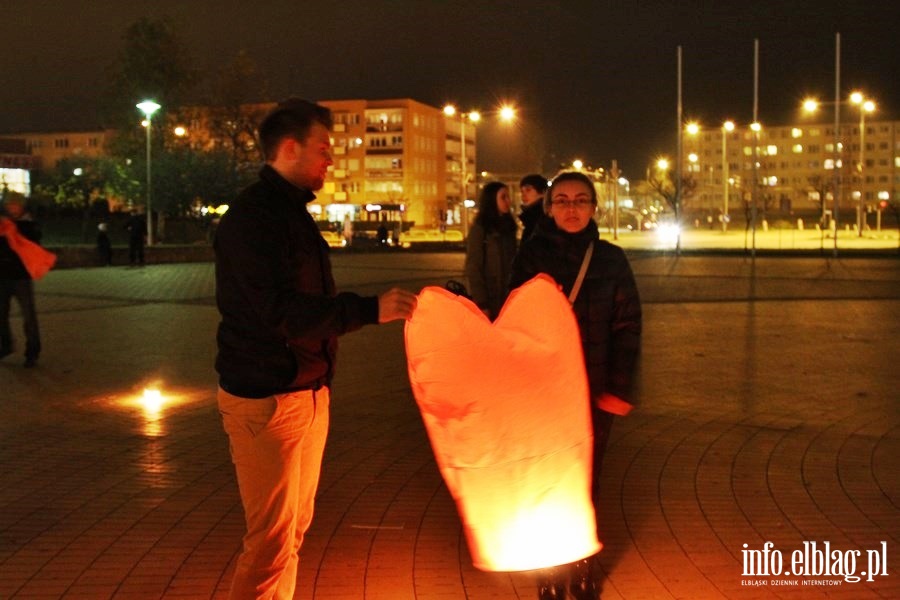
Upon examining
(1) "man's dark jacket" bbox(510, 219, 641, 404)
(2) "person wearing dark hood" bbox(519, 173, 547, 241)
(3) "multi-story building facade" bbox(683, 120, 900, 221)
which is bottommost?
(1) "man's dark jacket" bbox(510, 219, 641, 404)

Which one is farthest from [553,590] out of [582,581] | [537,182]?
[537,182]

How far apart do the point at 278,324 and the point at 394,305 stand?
42cm

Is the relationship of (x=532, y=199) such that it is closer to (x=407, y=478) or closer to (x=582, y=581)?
(x=407, y=478)

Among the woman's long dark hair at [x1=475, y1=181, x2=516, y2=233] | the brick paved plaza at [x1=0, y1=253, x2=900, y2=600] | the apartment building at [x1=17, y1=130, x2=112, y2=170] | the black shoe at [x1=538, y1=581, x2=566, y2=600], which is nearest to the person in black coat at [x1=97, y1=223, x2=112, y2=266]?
the brick paved plaza at [x1=0, y1=253, x2=900, y2=600]

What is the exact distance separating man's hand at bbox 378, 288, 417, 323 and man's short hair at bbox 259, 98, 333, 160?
660 millimetres

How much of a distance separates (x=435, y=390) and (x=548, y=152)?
75.4 metres

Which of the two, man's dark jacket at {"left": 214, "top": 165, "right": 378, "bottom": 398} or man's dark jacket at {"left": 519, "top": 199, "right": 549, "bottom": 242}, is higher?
man's dark jacket at {"left": 519, "top": 199, "right": 549, "bottom": 242}

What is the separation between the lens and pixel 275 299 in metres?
3.58

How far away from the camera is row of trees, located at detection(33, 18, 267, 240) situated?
2435 inches

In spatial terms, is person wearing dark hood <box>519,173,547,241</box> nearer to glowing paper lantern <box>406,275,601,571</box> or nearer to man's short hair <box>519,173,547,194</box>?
man's short hair <box>519,173,547,194</box>

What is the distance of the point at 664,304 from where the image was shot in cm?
2091

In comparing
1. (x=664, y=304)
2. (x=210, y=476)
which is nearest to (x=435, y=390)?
(x=210, y=476)

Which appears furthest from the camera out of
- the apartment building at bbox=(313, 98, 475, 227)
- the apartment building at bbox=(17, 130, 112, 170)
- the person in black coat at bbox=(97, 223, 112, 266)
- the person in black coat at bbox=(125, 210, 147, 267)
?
the apartment building at bbox=(17, 130, 112, 170)

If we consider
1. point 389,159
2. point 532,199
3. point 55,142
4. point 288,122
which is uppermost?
point 55,142
